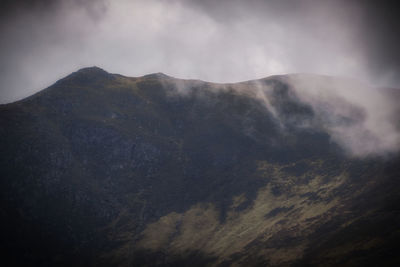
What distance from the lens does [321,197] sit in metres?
107

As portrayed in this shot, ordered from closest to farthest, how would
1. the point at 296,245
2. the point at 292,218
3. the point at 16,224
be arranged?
the point at 296,245, the point at 292,218, the point at 16,224

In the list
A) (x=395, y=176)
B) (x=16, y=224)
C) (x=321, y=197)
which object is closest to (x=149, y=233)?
(x=16, y=224)

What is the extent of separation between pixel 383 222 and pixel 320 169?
57493 mm

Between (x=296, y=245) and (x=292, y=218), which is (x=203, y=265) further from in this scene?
(x=292, y=218)

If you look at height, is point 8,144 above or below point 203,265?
above

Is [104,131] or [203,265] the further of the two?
[104,131]

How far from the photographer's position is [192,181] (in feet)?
487

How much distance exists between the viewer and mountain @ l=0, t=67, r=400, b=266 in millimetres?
88250

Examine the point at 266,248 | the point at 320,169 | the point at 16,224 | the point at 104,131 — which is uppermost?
the point at 104,131

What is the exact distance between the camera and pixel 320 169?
422ft

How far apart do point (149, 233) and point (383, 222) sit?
93439 millimetres

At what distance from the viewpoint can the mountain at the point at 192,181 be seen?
8825 centimetres

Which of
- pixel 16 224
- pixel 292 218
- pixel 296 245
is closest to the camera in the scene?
pixel 296 245

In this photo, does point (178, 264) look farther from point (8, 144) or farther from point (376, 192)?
point (8, 144)
